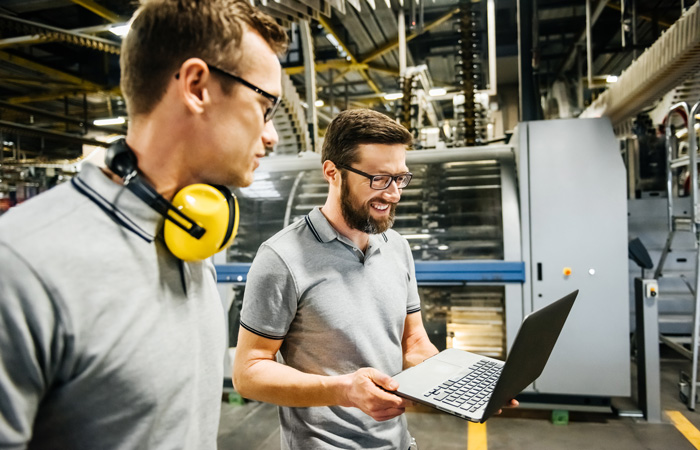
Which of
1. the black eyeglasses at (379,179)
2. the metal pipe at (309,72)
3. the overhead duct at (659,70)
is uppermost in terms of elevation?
the metal pipe at (309,72)

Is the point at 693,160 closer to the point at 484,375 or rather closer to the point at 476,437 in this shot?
the point at 476,437

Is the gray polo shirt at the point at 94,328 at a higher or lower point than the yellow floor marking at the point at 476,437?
higher

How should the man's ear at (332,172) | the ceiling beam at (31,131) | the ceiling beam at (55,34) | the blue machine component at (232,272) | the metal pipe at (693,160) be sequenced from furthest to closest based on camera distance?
the ceiling beam at (31,131)
the ceiling beam at (55,34)
the blue machine component at (232,272)
the metal pipe at (693,160)
the man's ear at (332,172)

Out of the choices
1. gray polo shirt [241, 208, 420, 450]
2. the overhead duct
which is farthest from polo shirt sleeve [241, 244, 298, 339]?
the overhead duct

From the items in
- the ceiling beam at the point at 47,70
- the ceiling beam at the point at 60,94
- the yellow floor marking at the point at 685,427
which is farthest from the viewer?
the ceiling beam at the point at 60,94

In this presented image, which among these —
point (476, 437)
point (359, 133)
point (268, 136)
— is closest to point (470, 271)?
point (476, 437)

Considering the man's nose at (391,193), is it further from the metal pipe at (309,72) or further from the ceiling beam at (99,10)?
the ceiling beam at (99,10)

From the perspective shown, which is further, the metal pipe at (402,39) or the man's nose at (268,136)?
the metal pipe at (402,39)

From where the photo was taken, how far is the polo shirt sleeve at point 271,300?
46.5 inches

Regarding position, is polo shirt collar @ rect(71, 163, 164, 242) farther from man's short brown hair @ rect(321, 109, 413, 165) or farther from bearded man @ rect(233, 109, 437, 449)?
man's short brown hair @ rect(321, 109, 413, 165)

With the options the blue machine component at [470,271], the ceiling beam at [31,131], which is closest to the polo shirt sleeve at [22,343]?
the blue machine component at [470,271]

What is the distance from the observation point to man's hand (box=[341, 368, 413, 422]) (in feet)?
3.22

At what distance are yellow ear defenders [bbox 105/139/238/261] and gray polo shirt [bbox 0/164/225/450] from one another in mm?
20

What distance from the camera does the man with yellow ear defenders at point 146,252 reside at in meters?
0.53
